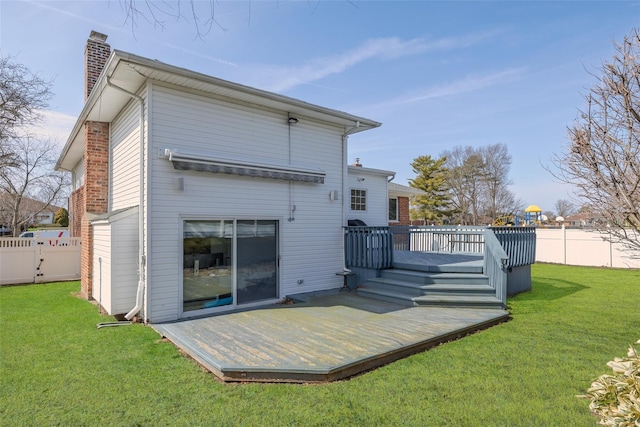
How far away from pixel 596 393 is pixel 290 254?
5.94m

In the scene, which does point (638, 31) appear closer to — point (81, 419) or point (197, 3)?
point (197, 3)

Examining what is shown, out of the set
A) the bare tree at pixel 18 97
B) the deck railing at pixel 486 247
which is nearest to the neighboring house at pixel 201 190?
the deck railing at pixel 486 247

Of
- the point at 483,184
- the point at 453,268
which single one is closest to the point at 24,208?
the point at 453,268

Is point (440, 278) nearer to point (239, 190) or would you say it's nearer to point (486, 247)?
point (486, 247)

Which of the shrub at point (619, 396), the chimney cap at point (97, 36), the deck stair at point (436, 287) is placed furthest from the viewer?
the chimney cap at point (97, 36)

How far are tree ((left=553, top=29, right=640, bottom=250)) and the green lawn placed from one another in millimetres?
1889

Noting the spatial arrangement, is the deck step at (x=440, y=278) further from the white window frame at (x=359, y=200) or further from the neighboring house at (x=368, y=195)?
the white window frame at (x=359, y=200)

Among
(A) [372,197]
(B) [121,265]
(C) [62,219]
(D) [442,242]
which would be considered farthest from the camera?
(C) [62,219]

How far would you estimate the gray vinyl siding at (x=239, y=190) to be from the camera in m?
6.22

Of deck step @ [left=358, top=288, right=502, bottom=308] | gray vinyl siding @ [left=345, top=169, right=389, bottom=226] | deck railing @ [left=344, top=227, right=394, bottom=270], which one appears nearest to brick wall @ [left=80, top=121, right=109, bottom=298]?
deck railing @ [left=344, top=227, right=394, bottom=270]

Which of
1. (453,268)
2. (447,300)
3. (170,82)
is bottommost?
(447,300)

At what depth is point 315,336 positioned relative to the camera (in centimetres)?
512

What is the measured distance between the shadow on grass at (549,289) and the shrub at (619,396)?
5.43m

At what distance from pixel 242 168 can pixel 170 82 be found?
2.04 metres
